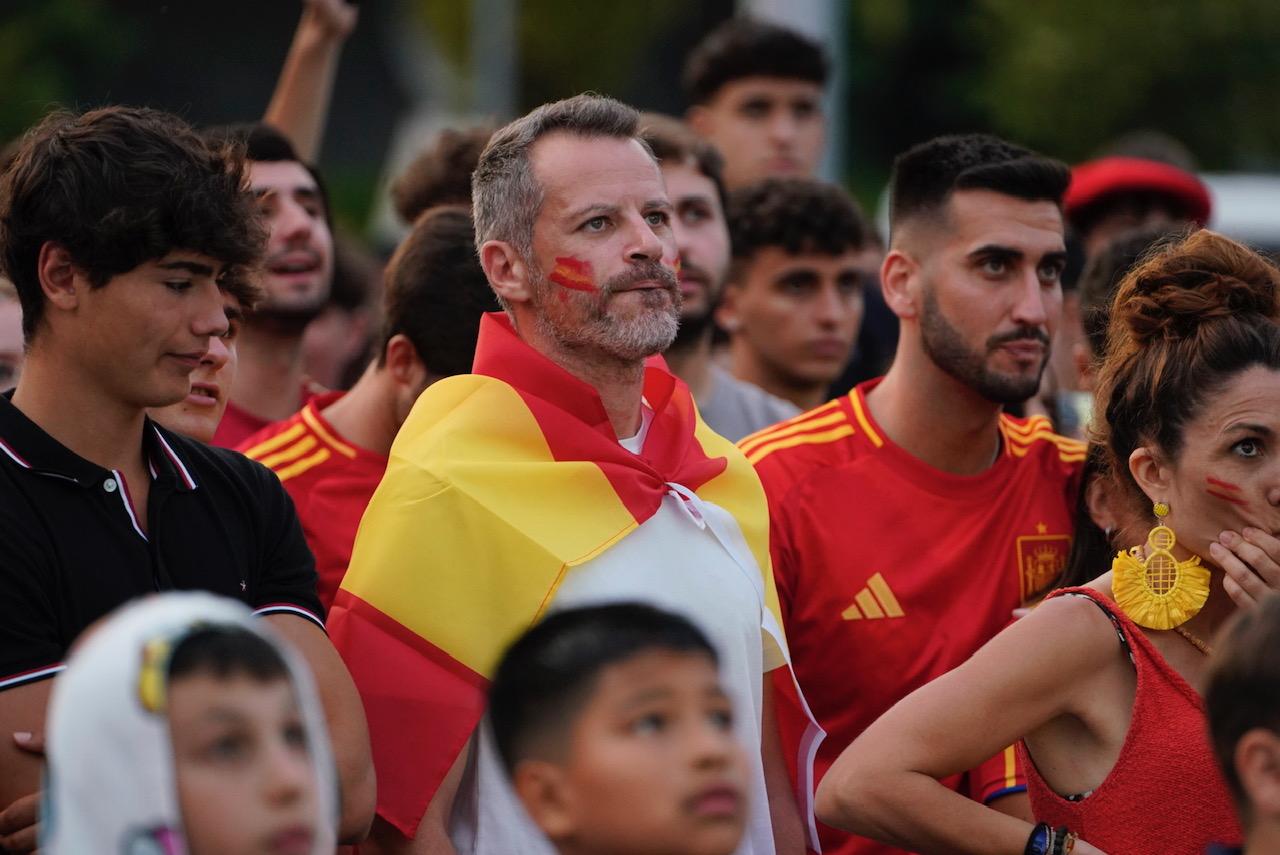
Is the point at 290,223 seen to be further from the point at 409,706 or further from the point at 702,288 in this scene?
the point at 409,706

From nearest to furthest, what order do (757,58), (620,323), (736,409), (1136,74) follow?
(620,323) → (736,409) → (757,58) → (1136,74)

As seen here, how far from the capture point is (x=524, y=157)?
15.1ft

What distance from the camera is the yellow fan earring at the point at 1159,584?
4180mm

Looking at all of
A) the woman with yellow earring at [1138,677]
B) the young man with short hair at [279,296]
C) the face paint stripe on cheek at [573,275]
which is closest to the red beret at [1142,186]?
the young man with short hair at [279,296]

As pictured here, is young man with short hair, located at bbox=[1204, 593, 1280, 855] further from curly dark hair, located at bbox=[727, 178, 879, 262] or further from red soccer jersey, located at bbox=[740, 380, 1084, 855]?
curly dark hair, located at bbox=[727, 178, 879, 262]

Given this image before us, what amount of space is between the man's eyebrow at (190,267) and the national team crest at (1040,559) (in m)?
2.39

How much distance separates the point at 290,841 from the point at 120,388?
1.36 metres

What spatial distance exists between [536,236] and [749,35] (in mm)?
4918

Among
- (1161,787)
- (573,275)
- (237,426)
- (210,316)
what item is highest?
(573,275)

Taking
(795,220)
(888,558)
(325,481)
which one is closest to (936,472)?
(888,558)

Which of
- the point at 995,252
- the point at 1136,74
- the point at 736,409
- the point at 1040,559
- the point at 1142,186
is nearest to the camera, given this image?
the point at 1040,559

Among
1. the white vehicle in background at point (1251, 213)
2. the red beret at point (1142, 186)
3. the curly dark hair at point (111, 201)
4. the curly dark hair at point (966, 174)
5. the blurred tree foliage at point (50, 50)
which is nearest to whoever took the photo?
Result: the curly dark hair at point (111, 201)

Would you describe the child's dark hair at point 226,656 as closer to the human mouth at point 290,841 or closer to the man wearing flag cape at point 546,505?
the human mouth at point 290,841

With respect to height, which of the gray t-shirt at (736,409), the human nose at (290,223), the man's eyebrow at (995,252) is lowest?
the gray t-shirt at (736,409)
